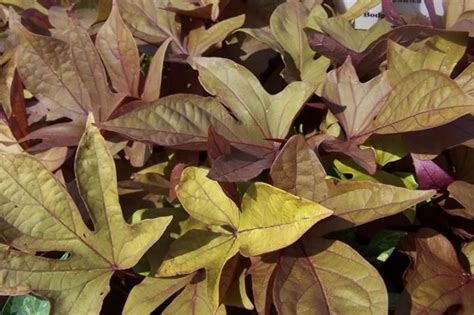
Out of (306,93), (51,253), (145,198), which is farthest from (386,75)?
(51,253)

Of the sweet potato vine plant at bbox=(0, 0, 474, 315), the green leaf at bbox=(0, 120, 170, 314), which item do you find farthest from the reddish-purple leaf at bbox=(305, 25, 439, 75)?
the green leaf at bbox=(0, 120, 170, 314)

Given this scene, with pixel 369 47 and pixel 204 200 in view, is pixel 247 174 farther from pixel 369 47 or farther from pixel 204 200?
pixel 369 47

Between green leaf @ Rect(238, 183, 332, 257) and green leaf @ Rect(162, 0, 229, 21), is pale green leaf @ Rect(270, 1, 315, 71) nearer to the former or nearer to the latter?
green leaf @ Rect(162, 0, 229, 21)

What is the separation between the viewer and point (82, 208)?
0.88 meters

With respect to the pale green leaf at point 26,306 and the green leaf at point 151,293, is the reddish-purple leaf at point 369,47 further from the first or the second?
the pale green leaf at point 26,306

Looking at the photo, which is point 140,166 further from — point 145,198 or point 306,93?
point 306,93

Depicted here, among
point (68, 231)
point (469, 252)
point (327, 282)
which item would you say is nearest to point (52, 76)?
point (68, 231)

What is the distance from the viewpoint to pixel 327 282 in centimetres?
72

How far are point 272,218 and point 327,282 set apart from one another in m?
0.09

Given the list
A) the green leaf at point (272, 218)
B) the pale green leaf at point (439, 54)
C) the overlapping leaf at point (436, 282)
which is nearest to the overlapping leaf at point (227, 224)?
the green leaf at point (272, 218)

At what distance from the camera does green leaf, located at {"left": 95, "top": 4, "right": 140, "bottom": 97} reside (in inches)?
36.2

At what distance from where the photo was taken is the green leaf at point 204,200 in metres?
0.76

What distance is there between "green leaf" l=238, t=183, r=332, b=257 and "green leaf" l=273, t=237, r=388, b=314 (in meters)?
0.04

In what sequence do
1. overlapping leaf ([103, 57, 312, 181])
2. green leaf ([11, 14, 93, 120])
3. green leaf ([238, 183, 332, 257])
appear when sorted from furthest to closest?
green leaf ([11, 14, 93, 120])
overlapping leaf ([103, 57, 312, 181])
green leaf ([238, 183, 332, 257])
